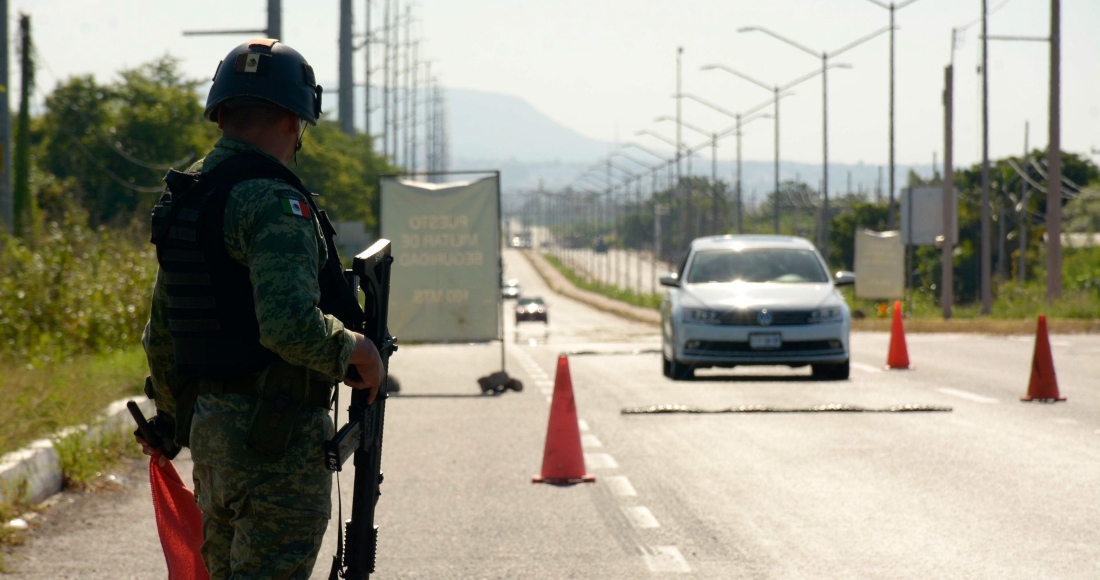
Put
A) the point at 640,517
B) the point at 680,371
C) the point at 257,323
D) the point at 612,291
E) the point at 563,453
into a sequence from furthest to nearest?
the point at 612,291 < the point at 680,371 < the point at 563,453 < the point at 640,517 < the point at 257,323

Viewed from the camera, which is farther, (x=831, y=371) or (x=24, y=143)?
(x=24, y=143)

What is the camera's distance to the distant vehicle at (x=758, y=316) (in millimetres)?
18422

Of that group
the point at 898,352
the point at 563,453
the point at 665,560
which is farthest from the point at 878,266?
the point at 665,560

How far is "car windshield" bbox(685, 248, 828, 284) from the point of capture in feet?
65.1

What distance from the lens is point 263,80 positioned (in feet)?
14.5

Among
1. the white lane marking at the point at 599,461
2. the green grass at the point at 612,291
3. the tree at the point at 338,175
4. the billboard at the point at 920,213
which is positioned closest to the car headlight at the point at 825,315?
the white lane marking at the point at 599,461

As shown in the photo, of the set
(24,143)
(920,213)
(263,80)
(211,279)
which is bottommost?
(211,279)

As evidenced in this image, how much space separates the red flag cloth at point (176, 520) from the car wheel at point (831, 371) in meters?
14.3

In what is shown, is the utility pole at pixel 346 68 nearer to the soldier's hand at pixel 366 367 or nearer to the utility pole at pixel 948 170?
the utility pole at pixel 948 170

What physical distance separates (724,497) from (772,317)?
8888mm

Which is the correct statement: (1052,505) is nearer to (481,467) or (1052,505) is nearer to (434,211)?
(481,467)

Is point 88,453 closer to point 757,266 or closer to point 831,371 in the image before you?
point 831,371

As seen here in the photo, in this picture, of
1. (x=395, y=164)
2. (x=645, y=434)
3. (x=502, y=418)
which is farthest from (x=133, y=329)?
(x=395, y=164)

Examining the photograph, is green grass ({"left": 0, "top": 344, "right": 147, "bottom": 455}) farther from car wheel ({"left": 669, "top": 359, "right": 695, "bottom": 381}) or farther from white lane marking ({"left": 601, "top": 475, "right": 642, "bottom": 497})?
car wheel ({"left": 669, "top": 359, "right": 695, "bottom": 381})
